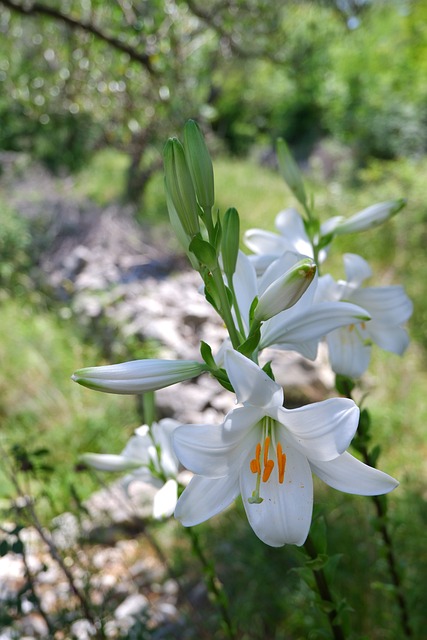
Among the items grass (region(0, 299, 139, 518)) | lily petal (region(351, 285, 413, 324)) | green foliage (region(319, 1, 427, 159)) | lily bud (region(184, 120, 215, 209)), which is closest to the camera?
lily bud (region(184, 120, 215, 209))

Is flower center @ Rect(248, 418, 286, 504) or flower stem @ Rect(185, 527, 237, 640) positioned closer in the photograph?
flower center @ Rect(248, 418, 286, 504)

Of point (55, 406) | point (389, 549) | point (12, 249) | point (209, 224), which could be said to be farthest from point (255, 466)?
point (12, 249)

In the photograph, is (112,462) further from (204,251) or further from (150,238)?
→ (150,238)

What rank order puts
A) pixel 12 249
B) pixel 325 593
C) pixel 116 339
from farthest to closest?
pixel 12 249, pixel 116 339, pixel 325 593

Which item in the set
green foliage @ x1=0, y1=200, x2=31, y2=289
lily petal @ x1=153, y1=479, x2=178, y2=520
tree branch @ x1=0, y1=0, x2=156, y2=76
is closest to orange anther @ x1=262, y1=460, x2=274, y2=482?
lily petal @ x1=153, y1=479, x2=178, y2=520

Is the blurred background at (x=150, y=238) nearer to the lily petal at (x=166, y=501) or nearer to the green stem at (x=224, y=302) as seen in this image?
the lily petal at (x=166, y=501)

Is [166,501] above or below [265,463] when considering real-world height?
below

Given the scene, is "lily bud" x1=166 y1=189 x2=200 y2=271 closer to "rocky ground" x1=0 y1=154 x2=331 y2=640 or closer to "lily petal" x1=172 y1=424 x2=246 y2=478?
"lily petal" x1=172 y1=424 x2=246 y2=478
